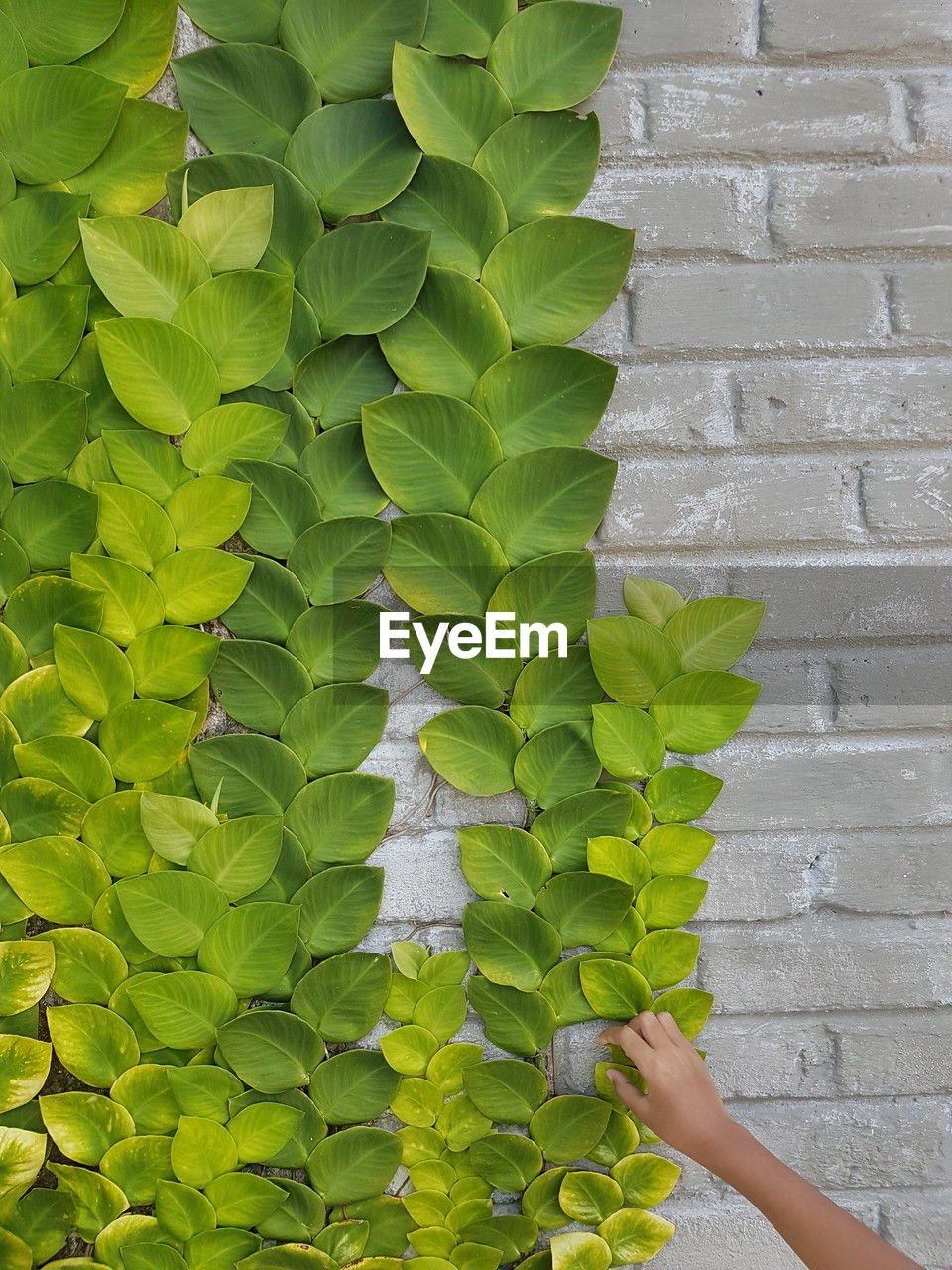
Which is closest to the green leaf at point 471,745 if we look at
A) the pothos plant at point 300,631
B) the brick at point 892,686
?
the pothos plant at point 300,631

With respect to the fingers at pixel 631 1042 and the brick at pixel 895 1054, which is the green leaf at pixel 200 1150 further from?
the brick at pixel 895 1054

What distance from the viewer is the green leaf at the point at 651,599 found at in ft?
2.63

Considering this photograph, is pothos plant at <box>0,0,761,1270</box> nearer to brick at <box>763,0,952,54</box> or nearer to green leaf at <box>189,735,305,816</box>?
green leaf at <box>189,735,305,816</box>

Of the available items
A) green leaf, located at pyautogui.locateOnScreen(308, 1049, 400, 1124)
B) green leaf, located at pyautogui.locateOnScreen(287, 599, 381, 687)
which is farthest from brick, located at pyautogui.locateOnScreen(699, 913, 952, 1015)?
green leaf, located at pyautogui.locateOnScreen(287, 599, 381, 687)

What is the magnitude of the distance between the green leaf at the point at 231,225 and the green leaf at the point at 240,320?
0.06 feet

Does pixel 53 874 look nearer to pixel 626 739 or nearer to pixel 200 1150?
pixel 200 1150

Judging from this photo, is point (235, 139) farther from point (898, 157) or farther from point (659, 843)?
point (659, 843)

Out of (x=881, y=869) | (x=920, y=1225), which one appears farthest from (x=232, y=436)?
(x=920, y=1225)

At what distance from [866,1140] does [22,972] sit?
2.66 feet

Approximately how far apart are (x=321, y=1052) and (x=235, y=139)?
83 cm

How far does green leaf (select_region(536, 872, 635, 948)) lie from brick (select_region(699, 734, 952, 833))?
118mm

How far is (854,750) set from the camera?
0.83 metres

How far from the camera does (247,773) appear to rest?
79cm

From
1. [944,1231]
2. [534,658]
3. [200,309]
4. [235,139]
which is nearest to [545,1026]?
[534,658]
